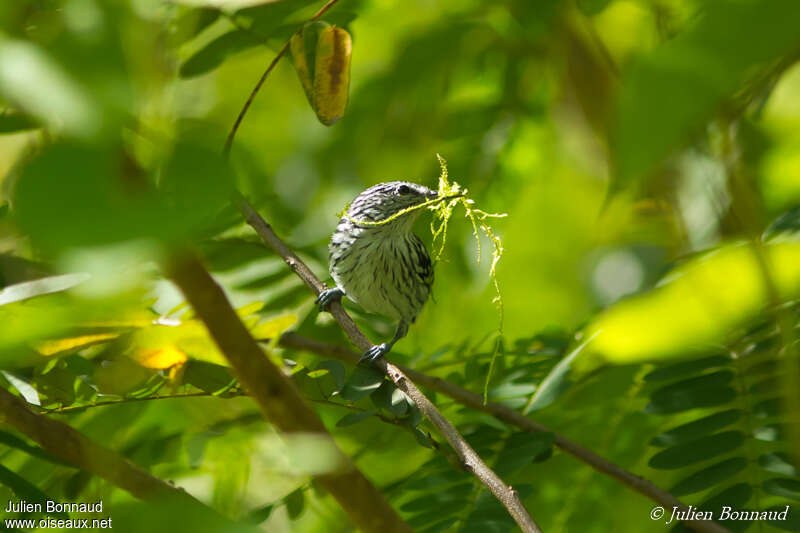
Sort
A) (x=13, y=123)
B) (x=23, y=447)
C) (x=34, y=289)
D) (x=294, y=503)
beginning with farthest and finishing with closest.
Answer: (x=294, y=503) → (x=23, y=447) → (x=13, y=123) → (x=34, y=289)

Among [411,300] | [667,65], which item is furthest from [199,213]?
[411,300]

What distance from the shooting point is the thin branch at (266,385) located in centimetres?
76

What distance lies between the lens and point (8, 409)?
53.1 inches

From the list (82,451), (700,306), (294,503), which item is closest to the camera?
(700,306)

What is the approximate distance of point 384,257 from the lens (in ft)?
12.3

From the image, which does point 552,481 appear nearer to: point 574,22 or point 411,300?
point 411,300

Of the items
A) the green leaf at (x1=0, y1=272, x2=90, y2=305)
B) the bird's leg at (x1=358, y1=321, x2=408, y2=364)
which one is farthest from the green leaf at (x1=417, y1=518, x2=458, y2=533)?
the green leaf at (x1=0, y1=272, x2=90, y2=305)

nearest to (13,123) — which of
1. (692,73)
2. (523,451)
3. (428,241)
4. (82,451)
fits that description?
(82,451)

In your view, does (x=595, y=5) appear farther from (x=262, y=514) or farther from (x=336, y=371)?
(x=262, y=514)

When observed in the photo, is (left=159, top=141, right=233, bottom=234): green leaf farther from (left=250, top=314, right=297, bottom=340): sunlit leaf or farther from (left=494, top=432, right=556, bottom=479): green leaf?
(left=494, top=432, right=556, bottom=479): green leaf

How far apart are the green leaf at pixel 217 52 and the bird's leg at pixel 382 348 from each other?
949 millimetres

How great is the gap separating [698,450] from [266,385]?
146 centimetres

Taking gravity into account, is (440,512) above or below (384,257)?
below

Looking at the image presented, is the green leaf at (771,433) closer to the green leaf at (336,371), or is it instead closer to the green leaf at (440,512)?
the green leaf at (440,512)
